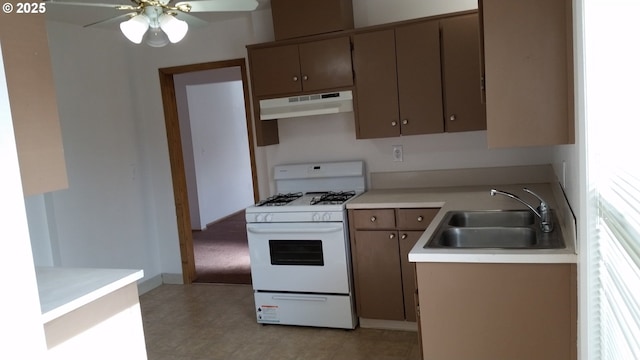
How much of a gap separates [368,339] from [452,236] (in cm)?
124

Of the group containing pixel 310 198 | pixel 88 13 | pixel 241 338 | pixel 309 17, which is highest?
pixel 88 13

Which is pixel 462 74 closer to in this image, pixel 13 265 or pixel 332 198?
pixel 332 198

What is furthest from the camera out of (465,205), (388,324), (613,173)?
(388,324)

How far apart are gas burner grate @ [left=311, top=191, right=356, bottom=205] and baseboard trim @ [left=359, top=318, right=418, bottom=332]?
87 centimetres

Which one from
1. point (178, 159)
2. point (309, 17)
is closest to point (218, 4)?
point (309, 17)

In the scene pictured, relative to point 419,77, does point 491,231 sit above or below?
below

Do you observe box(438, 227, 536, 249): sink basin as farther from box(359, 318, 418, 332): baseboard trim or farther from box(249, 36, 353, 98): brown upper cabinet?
box(249, 36, 353, 98): brown upper cabinet

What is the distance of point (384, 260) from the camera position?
3.31 m

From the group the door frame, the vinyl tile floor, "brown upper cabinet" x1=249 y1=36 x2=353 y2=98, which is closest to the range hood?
"brown upper cabinet" x1=249 y1=36 x2=353 y2=98

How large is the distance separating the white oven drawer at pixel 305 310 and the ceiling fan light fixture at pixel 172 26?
2.02 m

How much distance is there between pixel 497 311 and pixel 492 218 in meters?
0.77

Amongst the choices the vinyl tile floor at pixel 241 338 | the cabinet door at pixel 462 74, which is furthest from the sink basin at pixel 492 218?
the vinyl tile floor at pixel 241 338

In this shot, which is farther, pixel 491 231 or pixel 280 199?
pixel 280 199

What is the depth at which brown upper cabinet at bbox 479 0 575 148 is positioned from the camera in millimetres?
1918
